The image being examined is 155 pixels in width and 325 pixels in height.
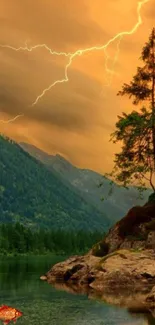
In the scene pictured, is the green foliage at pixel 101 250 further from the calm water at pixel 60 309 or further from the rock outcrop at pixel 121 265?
the calm water at pixel 60 309

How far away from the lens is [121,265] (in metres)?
55.2

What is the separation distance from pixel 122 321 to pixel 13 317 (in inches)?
276

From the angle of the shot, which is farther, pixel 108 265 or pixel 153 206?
pixel 153 206

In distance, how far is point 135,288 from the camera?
165ft

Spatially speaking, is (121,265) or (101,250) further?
(101,250)

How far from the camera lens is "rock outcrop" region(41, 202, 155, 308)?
171 feet

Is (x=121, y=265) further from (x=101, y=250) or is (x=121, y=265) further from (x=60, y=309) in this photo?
(x=60, y=309)

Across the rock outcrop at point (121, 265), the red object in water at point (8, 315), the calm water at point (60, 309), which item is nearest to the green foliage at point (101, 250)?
the rock outcrop at point (121, 265)

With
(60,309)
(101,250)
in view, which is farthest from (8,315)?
(101,250)

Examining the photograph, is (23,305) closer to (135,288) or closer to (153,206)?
(135,288)

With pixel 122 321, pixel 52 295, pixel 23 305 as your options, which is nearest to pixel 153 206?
pixel 52 295

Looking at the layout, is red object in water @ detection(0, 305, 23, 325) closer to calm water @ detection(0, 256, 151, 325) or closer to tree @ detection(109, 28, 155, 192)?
calm water @ detection(0, 256, 151, 325)

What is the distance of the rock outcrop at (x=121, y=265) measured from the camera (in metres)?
52.0

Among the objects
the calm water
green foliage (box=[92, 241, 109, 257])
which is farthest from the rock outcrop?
the calm water
